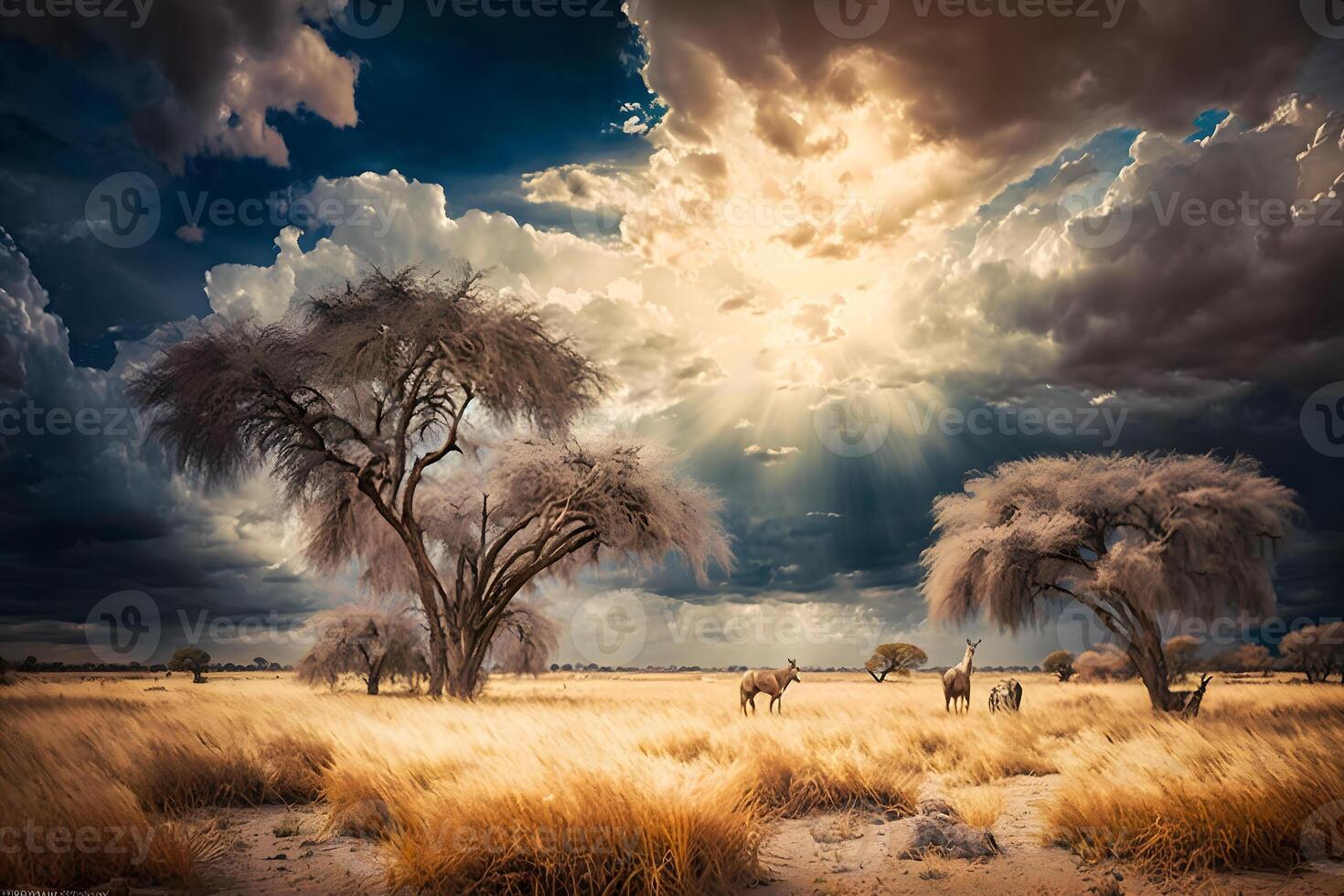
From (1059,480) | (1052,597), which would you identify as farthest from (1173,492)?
(1052,597)

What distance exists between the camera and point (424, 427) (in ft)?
66.9

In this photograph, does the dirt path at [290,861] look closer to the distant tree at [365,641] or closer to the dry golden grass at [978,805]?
the dry golden grass at [978,805]

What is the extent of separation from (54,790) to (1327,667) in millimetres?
70412

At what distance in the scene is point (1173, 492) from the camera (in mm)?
19844

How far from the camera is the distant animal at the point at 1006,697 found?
66.4 feet

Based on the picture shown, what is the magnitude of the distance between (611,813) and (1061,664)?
274 feet

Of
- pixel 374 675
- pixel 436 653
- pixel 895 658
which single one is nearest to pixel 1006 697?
pixel 436 653

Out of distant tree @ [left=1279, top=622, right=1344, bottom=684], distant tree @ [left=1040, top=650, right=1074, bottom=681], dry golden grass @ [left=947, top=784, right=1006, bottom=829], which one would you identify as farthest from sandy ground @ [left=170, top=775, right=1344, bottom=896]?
distant tree @ [left=1040, top=650, right=1074, bottom=681]

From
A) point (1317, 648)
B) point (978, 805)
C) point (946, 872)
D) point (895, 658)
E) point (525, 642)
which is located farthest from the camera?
point (895, 658)

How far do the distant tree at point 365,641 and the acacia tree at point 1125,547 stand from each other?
29.2m

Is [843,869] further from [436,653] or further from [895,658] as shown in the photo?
[895,658]

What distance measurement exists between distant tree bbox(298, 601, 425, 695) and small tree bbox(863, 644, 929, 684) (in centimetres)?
4891

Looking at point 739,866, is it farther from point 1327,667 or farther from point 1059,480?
point 1327,667

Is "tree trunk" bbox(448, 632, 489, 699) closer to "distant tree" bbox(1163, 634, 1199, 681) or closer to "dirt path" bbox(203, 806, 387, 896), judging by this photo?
"dirt path" bbox(203, 806, 387, 896)
